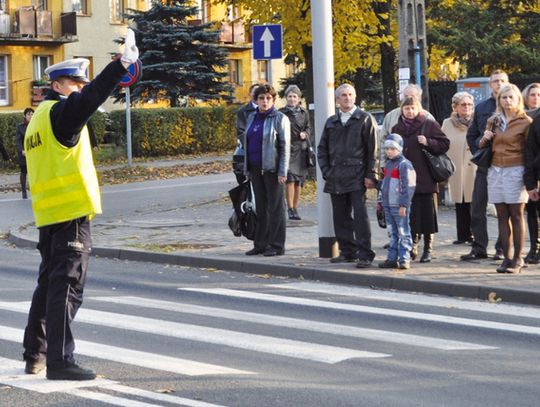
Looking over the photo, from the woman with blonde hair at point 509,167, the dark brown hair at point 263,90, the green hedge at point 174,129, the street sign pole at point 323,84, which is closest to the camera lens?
the woman with blonde hair at point 509,167

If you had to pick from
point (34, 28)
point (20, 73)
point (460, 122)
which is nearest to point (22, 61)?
point (20, 73)

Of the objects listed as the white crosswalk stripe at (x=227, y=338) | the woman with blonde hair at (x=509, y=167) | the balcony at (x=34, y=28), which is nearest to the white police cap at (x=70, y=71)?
the white crosswalk stripe at (x=227, y=338)

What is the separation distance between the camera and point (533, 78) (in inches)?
835

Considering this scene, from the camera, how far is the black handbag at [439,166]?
530 inches

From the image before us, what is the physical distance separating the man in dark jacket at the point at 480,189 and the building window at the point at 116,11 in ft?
142

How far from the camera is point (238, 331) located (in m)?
9.73

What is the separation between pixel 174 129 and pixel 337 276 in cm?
3080

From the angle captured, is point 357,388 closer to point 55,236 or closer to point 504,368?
point 504,368

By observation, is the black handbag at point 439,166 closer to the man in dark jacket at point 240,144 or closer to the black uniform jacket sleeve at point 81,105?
the man in dark jacket at point 240,144

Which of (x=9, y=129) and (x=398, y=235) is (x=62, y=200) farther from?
(x=9, y=129)

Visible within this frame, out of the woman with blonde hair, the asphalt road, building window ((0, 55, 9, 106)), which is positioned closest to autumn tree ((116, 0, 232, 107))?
building window ((0, 55, 9, 106))

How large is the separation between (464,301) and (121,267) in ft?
15.1

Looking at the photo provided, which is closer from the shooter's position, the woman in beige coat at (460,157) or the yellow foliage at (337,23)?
the woman in beige coat at (460,157)

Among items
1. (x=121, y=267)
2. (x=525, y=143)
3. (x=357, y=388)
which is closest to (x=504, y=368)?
(x=357, y=388)
